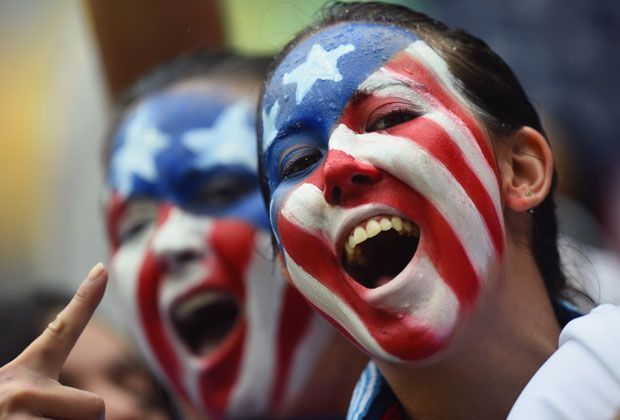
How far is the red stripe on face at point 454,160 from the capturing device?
3.03 ft

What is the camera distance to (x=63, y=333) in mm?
887

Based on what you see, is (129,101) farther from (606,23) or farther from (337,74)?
(606,23)

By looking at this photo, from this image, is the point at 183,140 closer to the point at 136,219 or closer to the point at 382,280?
the point at 136,219

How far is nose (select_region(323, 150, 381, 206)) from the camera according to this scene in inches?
35.4

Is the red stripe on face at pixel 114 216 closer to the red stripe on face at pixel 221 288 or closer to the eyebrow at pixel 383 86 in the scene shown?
the red stripe on face at pixel 221 288

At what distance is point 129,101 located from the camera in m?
1.61

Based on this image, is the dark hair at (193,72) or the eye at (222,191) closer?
the eye at (222,191)

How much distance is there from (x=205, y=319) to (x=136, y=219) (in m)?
0.18

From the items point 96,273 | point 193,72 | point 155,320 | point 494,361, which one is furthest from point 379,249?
point 193,72

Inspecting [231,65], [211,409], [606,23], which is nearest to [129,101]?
[231,65]

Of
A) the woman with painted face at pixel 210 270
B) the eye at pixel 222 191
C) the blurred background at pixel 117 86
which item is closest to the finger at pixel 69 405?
the woman with painted face at pixel 210 270

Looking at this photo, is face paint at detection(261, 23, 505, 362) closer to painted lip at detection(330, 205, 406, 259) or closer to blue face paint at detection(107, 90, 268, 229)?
painted lip at detection(330, 205, 406, 259)

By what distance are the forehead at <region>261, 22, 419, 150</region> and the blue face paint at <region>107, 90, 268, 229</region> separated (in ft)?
1.39

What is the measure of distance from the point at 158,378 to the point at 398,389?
601 mm
